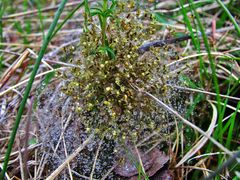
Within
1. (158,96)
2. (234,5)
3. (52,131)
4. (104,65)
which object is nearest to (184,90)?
(158,96)

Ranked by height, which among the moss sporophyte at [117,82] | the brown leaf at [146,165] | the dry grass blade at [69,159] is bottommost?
the brown leaf at [146,165]

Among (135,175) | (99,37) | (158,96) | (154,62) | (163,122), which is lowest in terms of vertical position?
(135,175)

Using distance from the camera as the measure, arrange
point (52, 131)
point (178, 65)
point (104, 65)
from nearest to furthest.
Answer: point (104, 65)
point (52, 131)
point (178, 65)

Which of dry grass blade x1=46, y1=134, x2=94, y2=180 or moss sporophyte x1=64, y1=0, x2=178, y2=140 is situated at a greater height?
moss sporophyte x1=64, y1=0, x2=178, y2=140

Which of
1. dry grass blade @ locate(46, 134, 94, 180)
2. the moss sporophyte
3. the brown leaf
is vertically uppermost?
the moss sporophyte

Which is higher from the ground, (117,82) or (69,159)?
(117,82)

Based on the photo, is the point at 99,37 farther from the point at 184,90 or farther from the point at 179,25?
the point at 179,25

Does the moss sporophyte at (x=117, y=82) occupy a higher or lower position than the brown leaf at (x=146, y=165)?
higher

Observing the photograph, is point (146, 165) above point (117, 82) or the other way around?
the other way around
